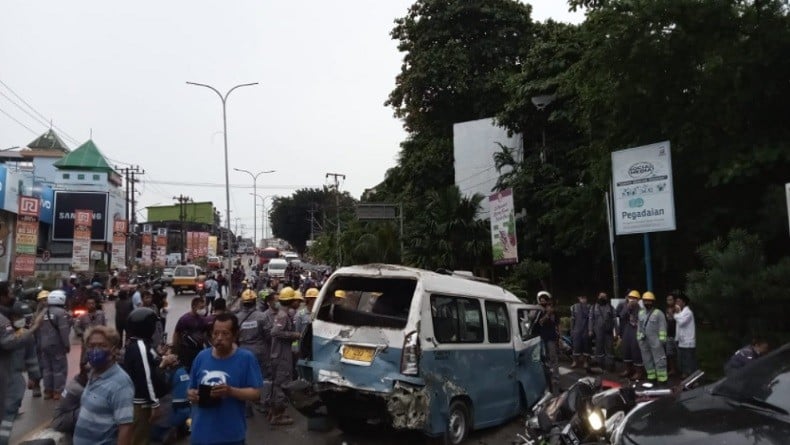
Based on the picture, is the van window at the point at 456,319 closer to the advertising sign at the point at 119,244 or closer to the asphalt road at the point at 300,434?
the asphalt road at the point at 300,434

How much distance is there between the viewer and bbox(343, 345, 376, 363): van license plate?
21.5ft

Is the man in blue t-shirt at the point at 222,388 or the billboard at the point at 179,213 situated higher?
the billboard at the point at 179,213

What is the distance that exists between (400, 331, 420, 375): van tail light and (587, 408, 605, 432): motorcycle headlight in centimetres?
193

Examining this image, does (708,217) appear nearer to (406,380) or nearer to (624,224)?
(624,224)

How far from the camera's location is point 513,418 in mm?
8289

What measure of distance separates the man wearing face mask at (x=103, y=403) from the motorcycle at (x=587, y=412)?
345 cm

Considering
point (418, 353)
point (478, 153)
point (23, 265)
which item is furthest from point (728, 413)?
point (23, 265)

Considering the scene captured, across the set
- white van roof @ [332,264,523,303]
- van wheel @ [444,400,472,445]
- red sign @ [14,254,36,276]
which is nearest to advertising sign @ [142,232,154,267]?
red sign @ [14,254,36,276]

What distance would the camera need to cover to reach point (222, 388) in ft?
12.4

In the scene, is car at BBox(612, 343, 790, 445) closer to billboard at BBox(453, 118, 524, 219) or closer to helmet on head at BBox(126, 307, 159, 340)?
helmet on head at BBox(126, 307, 159, 340)

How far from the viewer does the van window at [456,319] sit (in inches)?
266

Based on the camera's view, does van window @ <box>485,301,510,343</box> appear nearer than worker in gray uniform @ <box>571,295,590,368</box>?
Yes

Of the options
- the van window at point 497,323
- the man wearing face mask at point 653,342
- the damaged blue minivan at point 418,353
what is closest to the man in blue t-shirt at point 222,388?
the damaged blue minivan at point 418,353

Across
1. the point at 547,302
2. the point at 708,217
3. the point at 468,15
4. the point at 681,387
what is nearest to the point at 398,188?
the point at 468,15
